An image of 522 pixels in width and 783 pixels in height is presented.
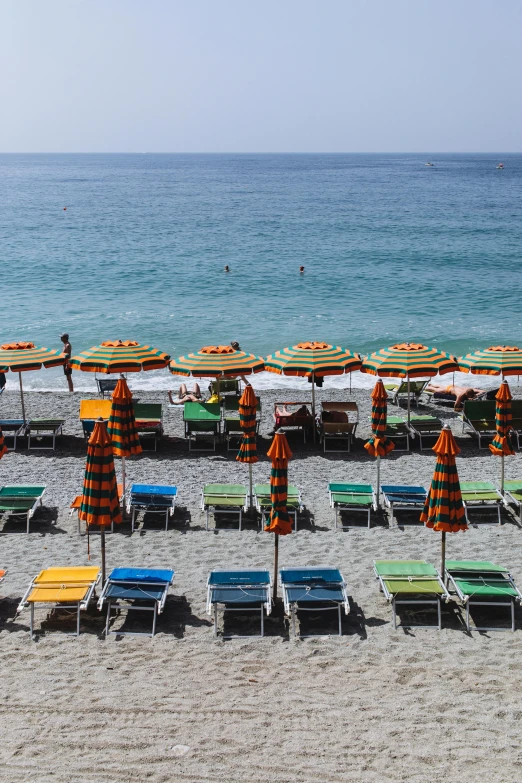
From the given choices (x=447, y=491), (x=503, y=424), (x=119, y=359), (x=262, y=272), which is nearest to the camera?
(x=447, y=491)

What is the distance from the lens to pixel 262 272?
46875 mm

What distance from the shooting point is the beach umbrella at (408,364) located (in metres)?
15.6

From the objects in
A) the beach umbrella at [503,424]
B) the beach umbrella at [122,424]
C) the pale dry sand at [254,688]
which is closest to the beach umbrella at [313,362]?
the beach umbrella at [503,424]

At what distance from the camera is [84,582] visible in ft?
30.5

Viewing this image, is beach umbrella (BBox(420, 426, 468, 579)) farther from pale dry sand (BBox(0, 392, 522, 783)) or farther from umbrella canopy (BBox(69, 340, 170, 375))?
umbrella canopy (BBox(69, 340, 170, 375))

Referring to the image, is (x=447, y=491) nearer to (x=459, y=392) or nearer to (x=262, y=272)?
(x=459, y=392)

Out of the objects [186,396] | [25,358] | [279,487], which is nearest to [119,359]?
[25,358]

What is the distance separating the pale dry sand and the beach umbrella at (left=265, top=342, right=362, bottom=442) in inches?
191

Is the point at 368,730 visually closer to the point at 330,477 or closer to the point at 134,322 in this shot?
the point at 330,477

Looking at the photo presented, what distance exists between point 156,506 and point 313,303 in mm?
26901

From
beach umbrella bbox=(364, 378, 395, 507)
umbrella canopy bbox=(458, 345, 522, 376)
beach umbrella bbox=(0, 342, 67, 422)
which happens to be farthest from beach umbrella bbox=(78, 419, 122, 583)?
umbrella canopy bbox=(458, 345, 522, 376)

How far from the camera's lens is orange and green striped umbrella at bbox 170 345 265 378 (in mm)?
15523

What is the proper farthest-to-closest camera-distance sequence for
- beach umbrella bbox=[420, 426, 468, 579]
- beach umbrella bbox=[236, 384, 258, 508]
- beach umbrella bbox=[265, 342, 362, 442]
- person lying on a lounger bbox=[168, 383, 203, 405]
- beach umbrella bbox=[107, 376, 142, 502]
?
person lying on a lounger bbox=[168, 383, 203, 405] → beach umbrella bbox=[265, 342, 362, 442] → beach umbrella bbox=[236, 384, 258, 508] → beach umbrella bbox=[107, 376, 142, 502] → beach umbrella bbox=[420, 426, 468, 579]

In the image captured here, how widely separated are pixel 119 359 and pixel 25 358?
197cm
